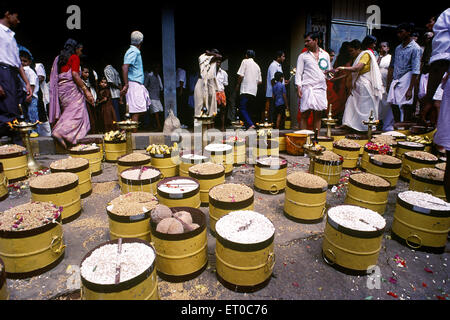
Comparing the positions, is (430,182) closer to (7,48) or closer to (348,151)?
(348,151)

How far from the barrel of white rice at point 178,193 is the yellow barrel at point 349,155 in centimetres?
262

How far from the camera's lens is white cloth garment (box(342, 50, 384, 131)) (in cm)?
548

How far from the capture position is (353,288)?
1.82m

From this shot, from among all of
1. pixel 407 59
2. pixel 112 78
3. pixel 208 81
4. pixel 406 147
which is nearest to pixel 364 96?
pixel 407 59

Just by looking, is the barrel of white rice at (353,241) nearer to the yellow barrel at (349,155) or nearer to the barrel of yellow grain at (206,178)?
the barrel of yellow grain at (206,178)

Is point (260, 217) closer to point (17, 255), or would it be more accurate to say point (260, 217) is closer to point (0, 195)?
point (17, 255)

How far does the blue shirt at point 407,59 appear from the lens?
5375 mm

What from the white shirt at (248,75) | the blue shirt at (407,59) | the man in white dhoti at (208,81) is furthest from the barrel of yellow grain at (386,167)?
the white shirt at (248,75)

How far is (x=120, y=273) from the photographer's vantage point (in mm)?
1450

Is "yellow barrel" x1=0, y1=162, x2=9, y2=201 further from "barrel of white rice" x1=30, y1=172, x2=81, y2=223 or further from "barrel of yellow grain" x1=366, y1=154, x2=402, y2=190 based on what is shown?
"barrel of yellow grain" x1=366, y1=154, x2=402, y2=190

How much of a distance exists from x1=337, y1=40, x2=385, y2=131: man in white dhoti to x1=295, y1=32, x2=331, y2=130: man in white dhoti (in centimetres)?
40

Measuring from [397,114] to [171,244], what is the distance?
22.3 feet

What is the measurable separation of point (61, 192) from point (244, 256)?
1982 mm

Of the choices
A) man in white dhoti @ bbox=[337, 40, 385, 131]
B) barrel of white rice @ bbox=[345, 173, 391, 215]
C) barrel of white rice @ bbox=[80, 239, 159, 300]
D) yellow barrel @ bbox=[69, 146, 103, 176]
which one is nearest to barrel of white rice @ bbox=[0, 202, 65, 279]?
barrel of white rice @ bbox=[80, 239, 159, 300]
